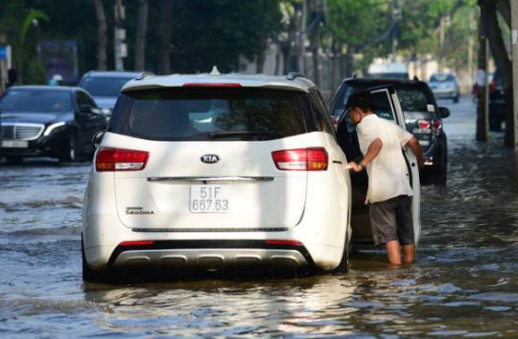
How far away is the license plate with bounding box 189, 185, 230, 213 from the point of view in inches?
412

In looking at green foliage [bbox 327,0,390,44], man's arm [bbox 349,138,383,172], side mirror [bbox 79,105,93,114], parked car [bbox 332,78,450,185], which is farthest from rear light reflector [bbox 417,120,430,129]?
green foliage [bbox 327,0,390,44]

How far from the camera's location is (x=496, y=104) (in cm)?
4353

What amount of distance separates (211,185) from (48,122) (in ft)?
60.2

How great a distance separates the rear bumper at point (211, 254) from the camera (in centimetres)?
1045

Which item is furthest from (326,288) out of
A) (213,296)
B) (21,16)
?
(21,16)

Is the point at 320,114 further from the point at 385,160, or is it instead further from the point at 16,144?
the point at 16,144

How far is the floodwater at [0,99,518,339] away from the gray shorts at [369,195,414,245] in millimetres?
247

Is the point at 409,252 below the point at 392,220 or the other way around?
below

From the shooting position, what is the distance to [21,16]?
A: 186ft

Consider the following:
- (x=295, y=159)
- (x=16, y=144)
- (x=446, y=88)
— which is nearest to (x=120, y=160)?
(x=295, y=159)

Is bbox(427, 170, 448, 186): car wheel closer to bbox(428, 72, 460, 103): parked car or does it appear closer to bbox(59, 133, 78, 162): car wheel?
bbox(59, 133, 78, 162): car wheel

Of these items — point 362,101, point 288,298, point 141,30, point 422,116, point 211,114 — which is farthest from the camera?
point 141,30

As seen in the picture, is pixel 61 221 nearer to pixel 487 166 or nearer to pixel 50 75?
pixel 487 166

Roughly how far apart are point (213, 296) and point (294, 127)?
1290 mm
